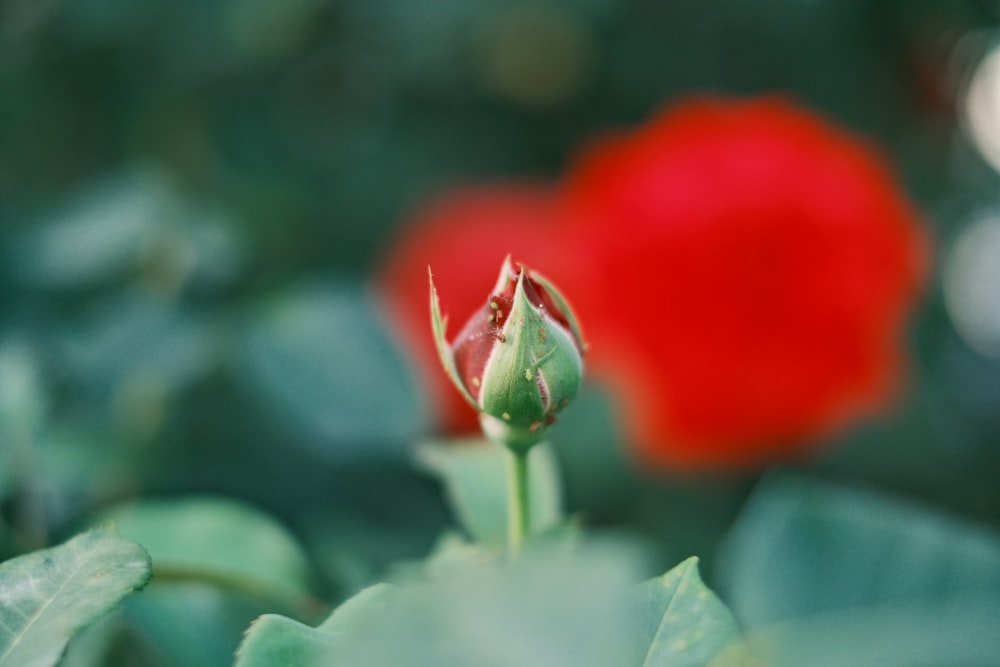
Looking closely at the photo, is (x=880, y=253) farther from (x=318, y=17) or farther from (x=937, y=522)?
(x=318, y=17)

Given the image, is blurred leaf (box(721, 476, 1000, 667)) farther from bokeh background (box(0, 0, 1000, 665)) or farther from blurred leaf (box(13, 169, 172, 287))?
blurred leaf (box(13, 169, 172, 287))

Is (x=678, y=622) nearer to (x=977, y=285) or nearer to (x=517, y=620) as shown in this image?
(x=517, y=620)

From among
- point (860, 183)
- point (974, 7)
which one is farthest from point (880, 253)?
point (974, 7)

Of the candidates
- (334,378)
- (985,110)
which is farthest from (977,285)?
(334,378)

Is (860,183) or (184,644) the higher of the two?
(860,183)

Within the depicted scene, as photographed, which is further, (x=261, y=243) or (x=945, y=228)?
(x=945, y=228)

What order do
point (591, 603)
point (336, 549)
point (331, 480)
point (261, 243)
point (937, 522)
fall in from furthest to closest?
point (261, 243), point (331, 480), point (336, 549), point (937, 522), point (591, 603)
